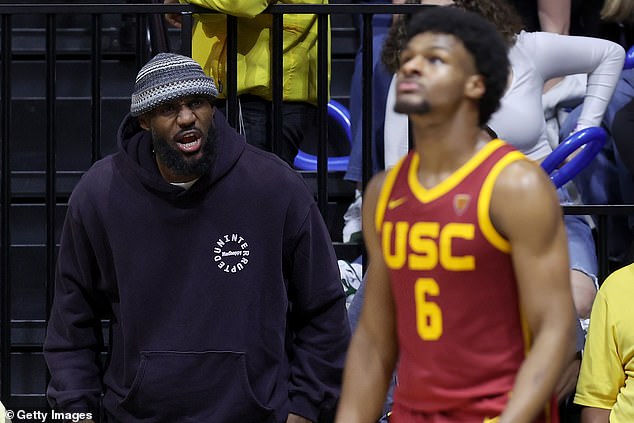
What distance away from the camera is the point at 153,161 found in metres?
5.19

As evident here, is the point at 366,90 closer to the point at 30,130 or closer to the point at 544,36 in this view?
the point at 544,36

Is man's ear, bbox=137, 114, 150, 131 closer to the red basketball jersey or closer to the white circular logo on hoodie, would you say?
the white circular logo on hoodie

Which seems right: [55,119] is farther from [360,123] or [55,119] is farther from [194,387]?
[194,387]

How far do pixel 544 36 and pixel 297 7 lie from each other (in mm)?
1200

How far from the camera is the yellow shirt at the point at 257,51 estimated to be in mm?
5988

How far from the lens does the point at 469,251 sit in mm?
3594

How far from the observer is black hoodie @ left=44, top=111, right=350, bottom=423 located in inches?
196

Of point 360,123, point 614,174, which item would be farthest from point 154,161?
point 614,174

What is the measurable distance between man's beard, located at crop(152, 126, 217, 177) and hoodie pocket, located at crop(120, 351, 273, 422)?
0.65m

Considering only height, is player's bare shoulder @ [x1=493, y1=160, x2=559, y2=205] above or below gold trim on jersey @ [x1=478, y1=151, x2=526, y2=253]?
above

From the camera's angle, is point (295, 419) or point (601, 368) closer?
point (295, 419)

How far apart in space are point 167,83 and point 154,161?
1.05ft

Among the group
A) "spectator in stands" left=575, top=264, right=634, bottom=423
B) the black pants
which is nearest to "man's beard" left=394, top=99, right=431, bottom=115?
"spectator in stands" left=575, top=264, right=634, bottom=423

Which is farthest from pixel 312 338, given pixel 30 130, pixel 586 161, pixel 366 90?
pixel 30 130
